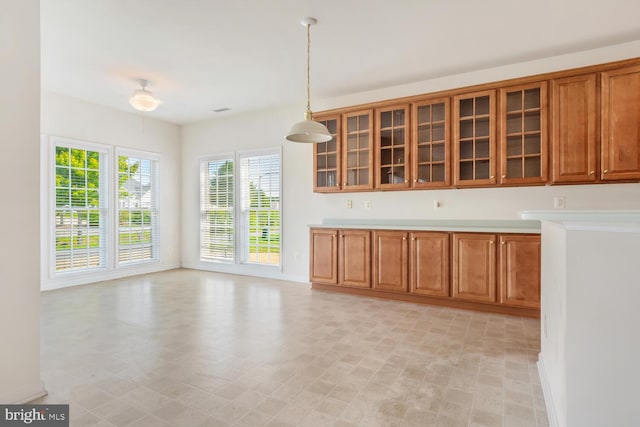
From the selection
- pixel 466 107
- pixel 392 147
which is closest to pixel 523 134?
pixel 466 107

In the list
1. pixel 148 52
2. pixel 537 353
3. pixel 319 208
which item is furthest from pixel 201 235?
pixel 537 353

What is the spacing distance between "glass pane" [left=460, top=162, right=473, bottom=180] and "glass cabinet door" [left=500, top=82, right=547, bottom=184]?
0.34m

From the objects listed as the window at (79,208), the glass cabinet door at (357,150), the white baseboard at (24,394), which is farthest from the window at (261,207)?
the white baseboard at (24,394)

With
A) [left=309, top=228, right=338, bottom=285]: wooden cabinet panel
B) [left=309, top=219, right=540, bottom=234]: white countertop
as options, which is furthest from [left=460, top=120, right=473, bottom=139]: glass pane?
[left=309, top=228, right=338, bottom=285]: wooden cabinet panel

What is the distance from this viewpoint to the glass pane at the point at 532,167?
371 centimetres

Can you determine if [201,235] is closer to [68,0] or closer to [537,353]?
[68,0]

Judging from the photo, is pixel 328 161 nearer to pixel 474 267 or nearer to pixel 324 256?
pixel 324 256

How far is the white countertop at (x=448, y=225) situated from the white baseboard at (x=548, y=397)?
1679 millimetres

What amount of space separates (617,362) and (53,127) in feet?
21.5

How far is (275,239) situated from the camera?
582 centimetres

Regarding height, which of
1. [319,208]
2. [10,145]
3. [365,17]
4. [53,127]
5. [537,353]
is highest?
[365,17]

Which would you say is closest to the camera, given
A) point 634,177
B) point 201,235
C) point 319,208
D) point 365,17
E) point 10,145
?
point 10,145

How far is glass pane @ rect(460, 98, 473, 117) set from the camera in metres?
4.05

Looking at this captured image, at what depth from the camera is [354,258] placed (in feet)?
15.0
